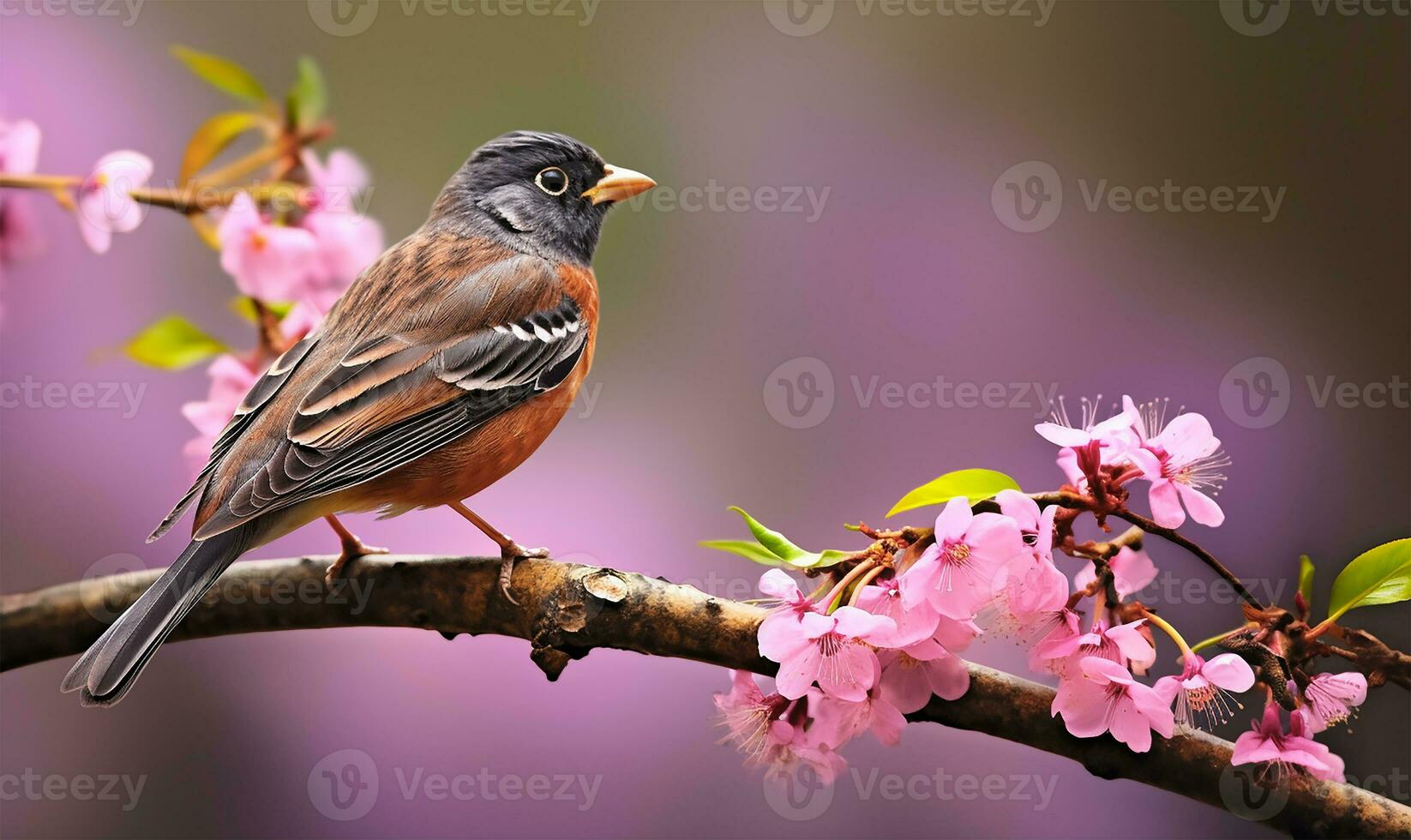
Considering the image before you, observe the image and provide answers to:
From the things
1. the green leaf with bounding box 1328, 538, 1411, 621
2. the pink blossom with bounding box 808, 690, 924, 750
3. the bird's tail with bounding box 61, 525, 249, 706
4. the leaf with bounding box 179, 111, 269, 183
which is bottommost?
the bird's tail with bounding box 61, 525, 249, 706

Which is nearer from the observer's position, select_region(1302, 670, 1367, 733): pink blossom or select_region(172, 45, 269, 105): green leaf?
select_region(1302, 670, 1367, 733): pink blossom

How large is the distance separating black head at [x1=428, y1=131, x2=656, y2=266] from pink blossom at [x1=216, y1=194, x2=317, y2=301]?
16 cm

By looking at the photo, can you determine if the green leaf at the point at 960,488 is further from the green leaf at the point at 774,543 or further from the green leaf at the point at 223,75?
the green leaf at the point at 223,75

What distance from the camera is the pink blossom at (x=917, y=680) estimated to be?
0.71 m

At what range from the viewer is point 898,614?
0.66 metres

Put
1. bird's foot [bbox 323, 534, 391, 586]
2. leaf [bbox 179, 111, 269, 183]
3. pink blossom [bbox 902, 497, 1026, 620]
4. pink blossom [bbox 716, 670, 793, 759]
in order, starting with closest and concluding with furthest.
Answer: pink blossom [bbox 902, 497, 1026, 620], pink blossom [bbox 716, 670, 793, 759], bird's foot [bbox 323, 534, 391, 586], leaf [bbox 179, 111, 269, 183]

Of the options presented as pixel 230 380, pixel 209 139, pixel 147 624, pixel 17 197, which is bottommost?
pixel 147 624

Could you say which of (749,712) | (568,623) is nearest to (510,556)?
(568,623)

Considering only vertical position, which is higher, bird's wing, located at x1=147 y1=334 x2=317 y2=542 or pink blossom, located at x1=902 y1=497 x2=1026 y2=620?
pink blossom, located at x1=902 y1=497 x2=1026 y2=620

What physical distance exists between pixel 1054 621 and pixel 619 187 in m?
0.62

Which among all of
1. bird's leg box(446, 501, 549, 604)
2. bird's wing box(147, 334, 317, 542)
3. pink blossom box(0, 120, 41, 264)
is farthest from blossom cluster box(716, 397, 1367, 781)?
pink blossom box(0, 120, 41, 264)

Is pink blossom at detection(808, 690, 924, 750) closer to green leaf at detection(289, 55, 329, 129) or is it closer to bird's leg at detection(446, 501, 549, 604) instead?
bird's leg at detection(446, 501, 549, 604)

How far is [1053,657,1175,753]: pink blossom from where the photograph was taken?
0.66m

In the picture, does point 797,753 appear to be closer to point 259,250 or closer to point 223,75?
point 259,250
